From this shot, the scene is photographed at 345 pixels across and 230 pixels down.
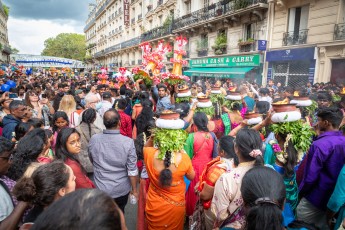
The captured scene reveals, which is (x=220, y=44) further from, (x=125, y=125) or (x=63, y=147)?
(x=63, y=147)

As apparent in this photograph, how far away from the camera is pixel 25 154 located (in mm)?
2305

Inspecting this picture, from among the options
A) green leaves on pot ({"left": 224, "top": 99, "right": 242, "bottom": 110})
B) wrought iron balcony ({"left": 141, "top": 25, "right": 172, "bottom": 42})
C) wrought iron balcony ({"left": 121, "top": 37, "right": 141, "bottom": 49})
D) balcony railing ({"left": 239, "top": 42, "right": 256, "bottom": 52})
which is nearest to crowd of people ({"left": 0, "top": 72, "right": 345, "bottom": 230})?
green leaves on pot ({"left": 224, "top": 99, "right": 242, "bottom": 110})

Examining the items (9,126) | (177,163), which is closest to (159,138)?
(177,163)

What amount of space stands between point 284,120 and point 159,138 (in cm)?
143

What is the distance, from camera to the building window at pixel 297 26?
480 inches

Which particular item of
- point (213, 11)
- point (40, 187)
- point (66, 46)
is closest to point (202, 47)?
point (213, 11)

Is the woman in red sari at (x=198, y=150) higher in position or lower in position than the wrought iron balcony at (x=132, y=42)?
lower

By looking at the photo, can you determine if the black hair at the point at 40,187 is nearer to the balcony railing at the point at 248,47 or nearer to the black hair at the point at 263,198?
the black hair at the point at 263,198

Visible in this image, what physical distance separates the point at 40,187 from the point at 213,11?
18.5 metres

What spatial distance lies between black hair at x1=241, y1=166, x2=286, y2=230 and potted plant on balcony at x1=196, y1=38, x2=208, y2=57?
18499 millimetres

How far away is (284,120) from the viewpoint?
278 centimetres

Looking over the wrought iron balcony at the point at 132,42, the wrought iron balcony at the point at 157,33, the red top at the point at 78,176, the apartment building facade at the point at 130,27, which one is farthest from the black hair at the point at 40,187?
the wrought iron balcony at the point at 132,42

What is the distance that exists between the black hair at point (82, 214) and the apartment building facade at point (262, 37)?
12.2 metres

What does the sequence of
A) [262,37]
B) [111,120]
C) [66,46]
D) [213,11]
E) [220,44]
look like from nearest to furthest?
1. [111,120]
2. [262,37]
3. [220,44]
4. [213,11]
5. [66,46]
